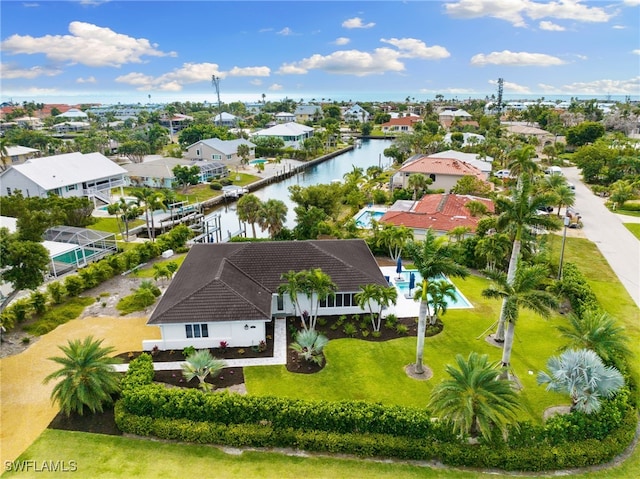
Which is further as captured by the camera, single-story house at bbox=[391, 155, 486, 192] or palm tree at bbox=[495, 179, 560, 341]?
single-story house at bbox=[391, 155, 486, 192]

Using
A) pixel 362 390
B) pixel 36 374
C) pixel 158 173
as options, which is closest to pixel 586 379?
Result: pixel 362 390

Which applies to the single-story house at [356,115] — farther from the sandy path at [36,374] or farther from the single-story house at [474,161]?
the sandy path at [36,374]

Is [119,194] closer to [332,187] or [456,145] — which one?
[332,187]

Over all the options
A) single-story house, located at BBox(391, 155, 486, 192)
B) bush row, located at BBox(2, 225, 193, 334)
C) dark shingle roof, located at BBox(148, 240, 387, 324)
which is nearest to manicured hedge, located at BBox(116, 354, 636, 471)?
dark shingle roof, located at BBox(148, 240, 387, 324)

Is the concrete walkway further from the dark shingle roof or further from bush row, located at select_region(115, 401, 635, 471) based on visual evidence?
bush row, located at select_region(115, 401, 635, 471)

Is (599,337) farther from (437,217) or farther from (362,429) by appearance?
(437,217)

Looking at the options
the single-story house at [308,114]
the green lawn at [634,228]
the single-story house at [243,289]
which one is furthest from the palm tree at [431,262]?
the single-story house at [308,114]

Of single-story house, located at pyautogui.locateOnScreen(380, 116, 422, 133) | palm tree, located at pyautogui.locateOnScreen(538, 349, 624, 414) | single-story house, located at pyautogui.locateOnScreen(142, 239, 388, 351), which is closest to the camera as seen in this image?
palm tree, located at pyautogui.locateOnScreen(538, 349, 624, 414)
